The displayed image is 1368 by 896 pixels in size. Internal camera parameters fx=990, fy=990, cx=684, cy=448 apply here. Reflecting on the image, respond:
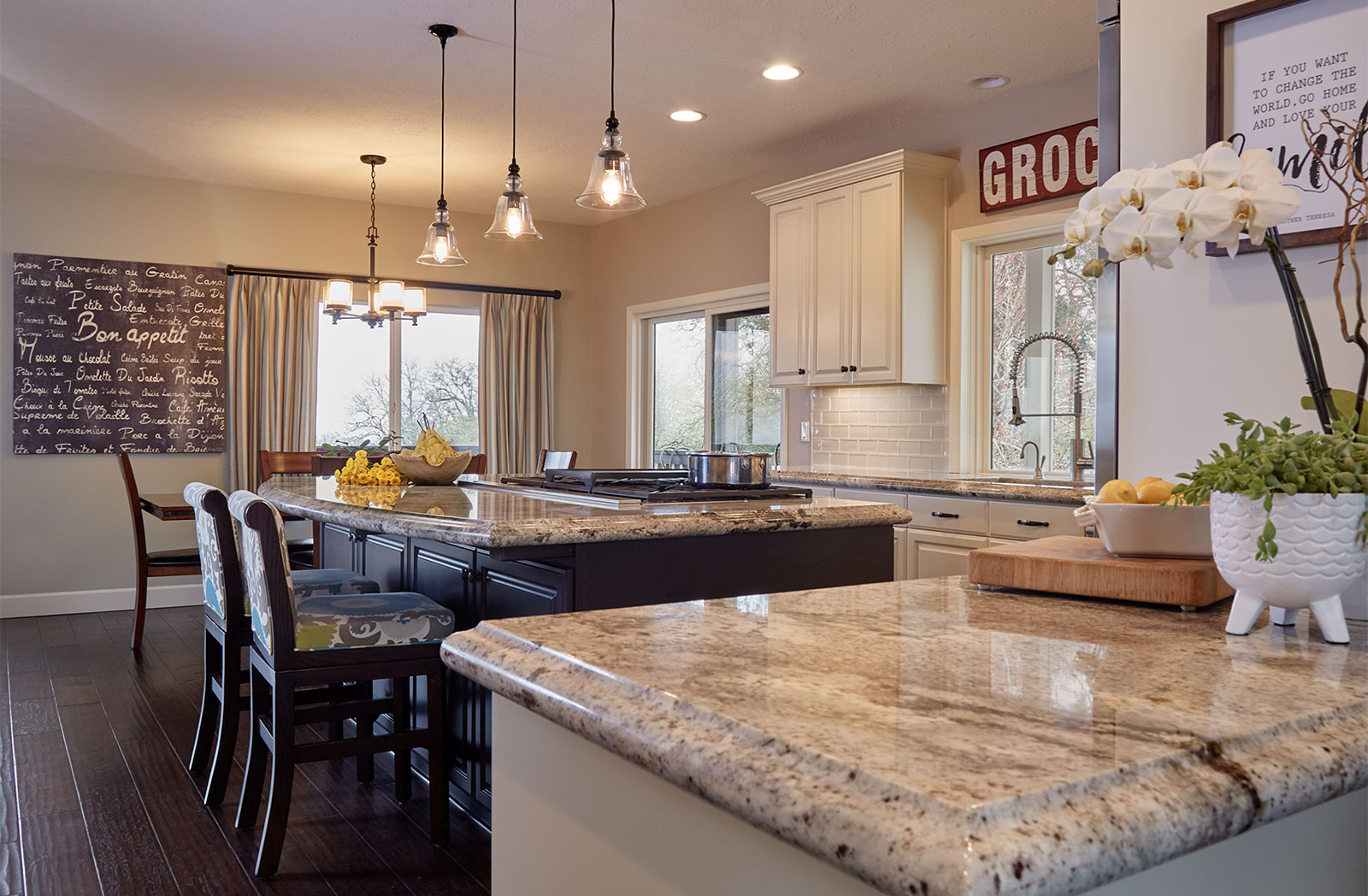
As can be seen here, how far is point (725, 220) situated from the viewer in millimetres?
6102

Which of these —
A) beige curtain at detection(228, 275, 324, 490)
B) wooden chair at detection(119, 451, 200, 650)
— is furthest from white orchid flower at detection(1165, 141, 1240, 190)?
beige curtain at detection(228, 275, 324, 490)

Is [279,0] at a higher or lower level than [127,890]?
higher

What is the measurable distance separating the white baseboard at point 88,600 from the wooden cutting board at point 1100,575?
19.9 feet

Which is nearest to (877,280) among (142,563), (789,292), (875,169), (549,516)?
(875,169)

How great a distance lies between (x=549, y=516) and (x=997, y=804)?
1.76 meters

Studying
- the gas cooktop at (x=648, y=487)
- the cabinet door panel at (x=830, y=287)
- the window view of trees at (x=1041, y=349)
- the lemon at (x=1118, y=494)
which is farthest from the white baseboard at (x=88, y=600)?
the lemon at (x=1118, y=494)

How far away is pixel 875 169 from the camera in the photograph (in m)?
4.64

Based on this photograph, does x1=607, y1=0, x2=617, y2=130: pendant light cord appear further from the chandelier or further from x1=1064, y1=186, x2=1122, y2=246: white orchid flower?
x1=1064, y1=186, x2=1122, y2=246: white orchid flower

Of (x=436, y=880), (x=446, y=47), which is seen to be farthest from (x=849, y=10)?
(x=436, y=880)

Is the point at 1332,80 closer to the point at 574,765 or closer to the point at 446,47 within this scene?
the point at 574,765

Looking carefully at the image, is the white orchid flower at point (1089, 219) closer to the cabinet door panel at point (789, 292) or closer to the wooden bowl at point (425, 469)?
the wooden bowl at point (425, 469)

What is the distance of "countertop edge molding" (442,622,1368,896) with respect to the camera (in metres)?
0.49

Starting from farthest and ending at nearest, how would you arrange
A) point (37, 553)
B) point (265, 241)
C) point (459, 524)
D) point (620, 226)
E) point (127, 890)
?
point (620, 226) → point (265, 241) → point (37, 553) → point (127, 890) → point (459, 524)

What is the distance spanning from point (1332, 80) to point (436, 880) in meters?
2.32
